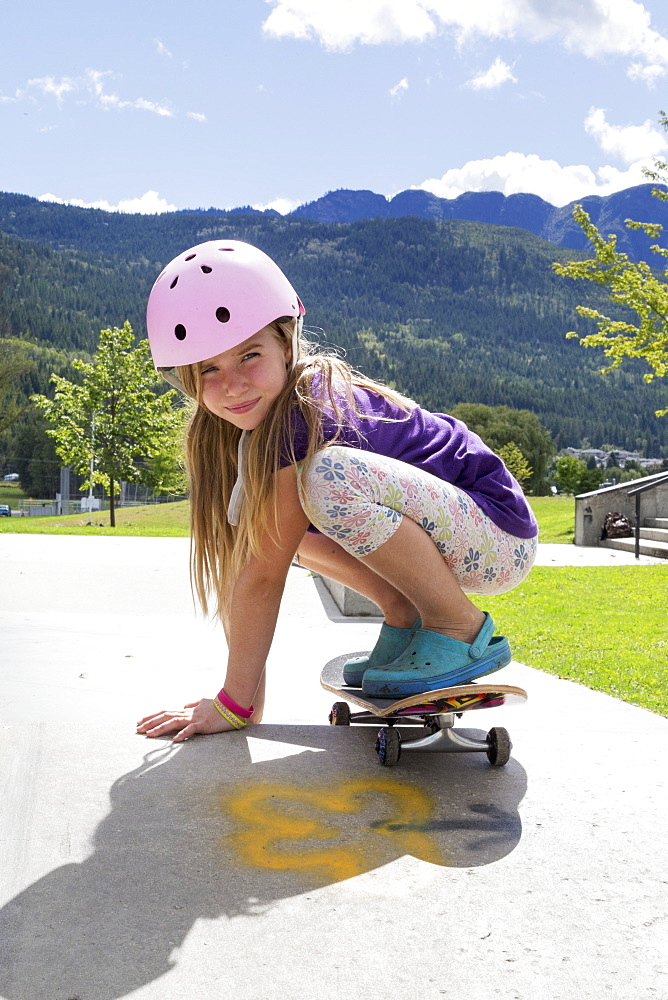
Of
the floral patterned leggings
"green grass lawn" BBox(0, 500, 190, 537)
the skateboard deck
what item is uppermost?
the floral patterned leggings

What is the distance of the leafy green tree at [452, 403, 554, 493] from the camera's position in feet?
341

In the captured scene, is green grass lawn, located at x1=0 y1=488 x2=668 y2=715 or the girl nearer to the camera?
the girl

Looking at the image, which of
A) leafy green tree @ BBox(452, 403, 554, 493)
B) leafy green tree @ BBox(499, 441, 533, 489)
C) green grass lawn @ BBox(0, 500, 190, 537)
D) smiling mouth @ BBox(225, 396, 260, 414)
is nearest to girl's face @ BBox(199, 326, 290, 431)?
smiling mouth @ BBox(225, 396, 260, 414)

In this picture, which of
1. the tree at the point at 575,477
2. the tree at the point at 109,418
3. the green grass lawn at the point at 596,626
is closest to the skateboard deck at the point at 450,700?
the green grass lawn at the point at 596,626

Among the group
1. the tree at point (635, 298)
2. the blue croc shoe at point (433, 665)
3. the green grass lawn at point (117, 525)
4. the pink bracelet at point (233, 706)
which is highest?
the tree at point (635, 298)

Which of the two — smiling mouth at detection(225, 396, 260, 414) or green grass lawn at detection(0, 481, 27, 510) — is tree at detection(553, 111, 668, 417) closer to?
smiling mouth at detection(225, 396, 260, 414)

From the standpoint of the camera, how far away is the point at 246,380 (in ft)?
7.45

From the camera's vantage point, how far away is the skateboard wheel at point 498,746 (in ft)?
7.36

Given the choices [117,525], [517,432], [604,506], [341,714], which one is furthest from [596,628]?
[517,432]

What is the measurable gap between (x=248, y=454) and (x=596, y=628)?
3957 millimetres

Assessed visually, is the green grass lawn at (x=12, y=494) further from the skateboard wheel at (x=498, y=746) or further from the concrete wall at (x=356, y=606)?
the skateboard wheel at (x=498, y=746)

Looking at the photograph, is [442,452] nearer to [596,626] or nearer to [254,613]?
[254,613]

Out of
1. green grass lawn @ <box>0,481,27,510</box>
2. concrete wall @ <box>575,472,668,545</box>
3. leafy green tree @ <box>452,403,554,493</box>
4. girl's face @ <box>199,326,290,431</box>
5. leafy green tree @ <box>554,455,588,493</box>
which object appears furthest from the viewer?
green grass lawn @ <box>0,481,27,510</box>

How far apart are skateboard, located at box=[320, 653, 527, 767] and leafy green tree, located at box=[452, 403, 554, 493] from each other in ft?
330
